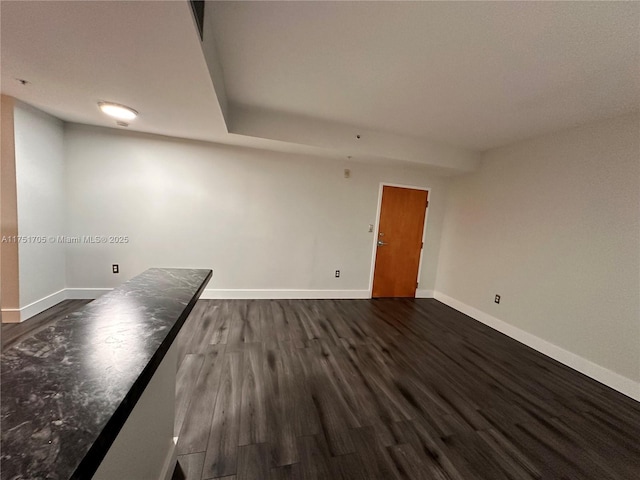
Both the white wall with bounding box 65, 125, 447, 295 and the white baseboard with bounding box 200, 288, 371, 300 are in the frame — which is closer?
the white wall with bounding box 65, 125, 447, 295

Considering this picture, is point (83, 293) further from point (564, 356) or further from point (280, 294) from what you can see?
point (564, 356)

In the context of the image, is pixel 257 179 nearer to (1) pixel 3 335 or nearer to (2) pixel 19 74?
(2) pixel 19 74

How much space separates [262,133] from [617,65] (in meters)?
3.03

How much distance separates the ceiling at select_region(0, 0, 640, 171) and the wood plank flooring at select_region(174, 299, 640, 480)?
7.59 ft

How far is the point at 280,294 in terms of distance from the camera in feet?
13.0

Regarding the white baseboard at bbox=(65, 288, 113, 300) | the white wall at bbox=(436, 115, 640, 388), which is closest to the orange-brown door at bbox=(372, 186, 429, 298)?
the white wall at bbox=(436, 115, 640, 388)

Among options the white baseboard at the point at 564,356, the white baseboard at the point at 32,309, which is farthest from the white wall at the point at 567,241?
the white baseboard at the point at 32,309

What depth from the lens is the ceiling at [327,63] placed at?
4.37 ft

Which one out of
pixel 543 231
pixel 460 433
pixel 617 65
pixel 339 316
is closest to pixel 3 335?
pixel 339 316

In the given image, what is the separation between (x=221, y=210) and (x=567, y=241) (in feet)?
14.2

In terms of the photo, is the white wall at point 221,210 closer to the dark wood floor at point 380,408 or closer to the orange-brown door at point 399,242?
the orange-brown door at point 399,242

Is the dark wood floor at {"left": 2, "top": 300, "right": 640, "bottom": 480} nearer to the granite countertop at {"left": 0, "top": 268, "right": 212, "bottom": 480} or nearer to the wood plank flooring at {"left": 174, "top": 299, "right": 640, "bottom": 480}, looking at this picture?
the wood plank flooring at {"left": 174, "top": 299, "right": 640, "bottom": 480}

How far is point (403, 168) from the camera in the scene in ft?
13.6

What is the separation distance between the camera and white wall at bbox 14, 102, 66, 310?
2537 mm
